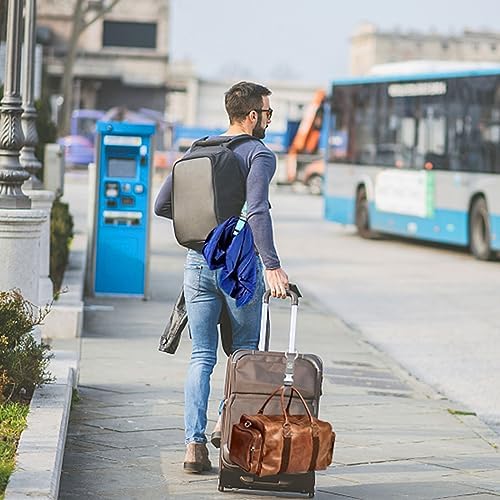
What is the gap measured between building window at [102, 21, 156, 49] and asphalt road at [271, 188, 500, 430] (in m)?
52.3

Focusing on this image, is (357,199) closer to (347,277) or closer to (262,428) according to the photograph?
(347,277)

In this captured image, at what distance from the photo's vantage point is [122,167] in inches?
603

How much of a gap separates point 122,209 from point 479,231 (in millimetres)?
9342

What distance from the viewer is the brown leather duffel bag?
6.09 metres

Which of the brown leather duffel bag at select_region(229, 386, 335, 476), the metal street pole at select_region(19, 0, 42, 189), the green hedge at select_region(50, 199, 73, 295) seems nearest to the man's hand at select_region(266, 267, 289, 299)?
the brown leather duffel bag at select_region(229, 386, 335, 476)

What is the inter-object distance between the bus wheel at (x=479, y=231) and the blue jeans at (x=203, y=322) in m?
15.9

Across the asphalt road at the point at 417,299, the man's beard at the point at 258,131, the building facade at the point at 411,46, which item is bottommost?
the asphalt road at the point at 417,299

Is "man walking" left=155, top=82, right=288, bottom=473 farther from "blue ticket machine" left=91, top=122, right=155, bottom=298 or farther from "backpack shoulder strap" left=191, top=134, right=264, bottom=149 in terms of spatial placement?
"blue ticket machine" left=91, top=122, right=155, bottom=298

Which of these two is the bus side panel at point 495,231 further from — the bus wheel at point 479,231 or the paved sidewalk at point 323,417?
the paved sidewalk at point 323,417

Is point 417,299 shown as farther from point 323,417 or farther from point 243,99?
point 243,99

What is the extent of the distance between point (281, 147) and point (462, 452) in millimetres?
51000

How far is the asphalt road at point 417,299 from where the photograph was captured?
458 inches

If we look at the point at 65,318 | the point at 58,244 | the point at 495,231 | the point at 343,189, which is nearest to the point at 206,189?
the point at 65,318

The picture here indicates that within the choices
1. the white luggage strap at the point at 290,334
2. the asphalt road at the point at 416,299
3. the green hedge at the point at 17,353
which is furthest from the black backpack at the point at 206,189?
the asphalt road at the point at 416,299
